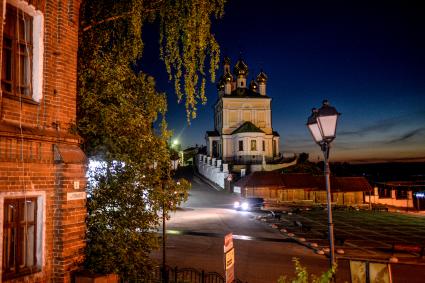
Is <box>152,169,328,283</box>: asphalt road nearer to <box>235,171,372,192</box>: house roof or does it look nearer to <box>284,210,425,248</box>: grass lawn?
<box>284,210,425,248</box>: grass lawn

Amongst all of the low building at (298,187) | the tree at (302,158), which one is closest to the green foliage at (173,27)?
the low building at (298,187)

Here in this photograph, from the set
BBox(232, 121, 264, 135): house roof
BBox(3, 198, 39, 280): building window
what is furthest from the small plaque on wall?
BBox(232, 121, 264, 135): house roof

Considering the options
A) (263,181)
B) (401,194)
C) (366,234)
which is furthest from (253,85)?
(366,234)

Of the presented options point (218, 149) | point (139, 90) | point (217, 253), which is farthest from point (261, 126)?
point (139, 90)

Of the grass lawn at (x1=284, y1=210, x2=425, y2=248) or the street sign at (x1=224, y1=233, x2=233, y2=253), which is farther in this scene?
the grass lawn at (x1=284, y1=210, x2=425, y2=248)

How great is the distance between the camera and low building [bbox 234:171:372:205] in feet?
150

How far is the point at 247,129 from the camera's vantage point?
216 feet

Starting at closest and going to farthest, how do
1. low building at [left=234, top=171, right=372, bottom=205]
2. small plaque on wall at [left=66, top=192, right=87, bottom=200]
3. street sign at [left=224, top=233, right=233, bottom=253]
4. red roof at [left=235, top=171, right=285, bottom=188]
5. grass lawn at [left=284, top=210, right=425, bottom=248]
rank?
1. street sign at [left=224, top=233, right=233, bottom=253]
2. small plaque on wall at [left=66, top=192, right=87, bottom=200]
3. grass lawn at [left=284, top=210, right=425, bottom=248]
4. red roof at [left=235, top=171, right=285, bottom=188]
5. low building at [left=234, top=171, right=372, bottom=205]

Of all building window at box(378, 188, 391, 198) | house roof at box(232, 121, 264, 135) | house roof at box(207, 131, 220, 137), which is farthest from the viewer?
house roof at box(207, 131, 220, 137)

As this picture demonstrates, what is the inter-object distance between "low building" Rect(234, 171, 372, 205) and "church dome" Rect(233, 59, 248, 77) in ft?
102

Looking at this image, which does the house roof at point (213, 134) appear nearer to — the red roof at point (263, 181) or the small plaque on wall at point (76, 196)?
the red roof at point (263, 181)

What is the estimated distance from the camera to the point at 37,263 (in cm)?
650

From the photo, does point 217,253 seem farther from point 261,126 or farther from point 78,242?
point 261,126

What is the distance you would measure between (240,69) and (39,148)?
68760 millimetres
